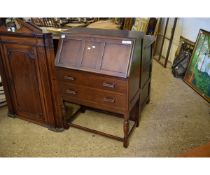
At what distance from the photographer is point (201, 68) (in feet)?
9.88

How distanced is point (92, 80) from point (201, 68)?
1915 millimetres

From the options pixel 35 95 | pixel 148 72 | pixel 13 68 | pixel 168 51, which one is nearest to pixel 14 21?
pixel 13 68

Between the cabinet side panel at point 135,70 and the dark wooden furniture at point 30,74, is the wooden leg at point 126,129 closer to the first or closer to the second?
the cabinet side panel at point 135,70

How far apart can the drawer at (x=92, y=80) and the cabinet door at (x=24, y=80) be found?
0.99 ft

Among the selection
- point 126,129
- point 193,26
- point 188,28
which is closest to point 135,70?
point 126,129

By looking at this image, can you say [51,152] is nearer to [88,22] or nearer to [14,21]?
[14,21]

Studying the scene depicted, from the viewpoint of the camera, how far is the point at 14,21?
1979mm

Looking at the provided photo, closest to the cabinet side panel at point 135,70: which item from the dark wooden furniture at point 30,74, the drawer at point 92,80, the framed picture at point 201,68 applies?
the drawer at point 92,80

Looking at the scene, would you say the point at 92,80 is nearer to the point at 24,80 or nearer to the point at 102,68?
the point at 102,68

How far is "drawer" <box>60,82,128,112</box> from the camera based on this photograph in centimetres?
178

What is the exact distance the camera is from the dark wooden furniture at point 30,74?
192 cm

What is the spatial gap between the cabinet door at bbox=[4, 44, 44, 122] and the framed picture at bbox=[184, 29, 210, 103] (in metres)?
2.13
